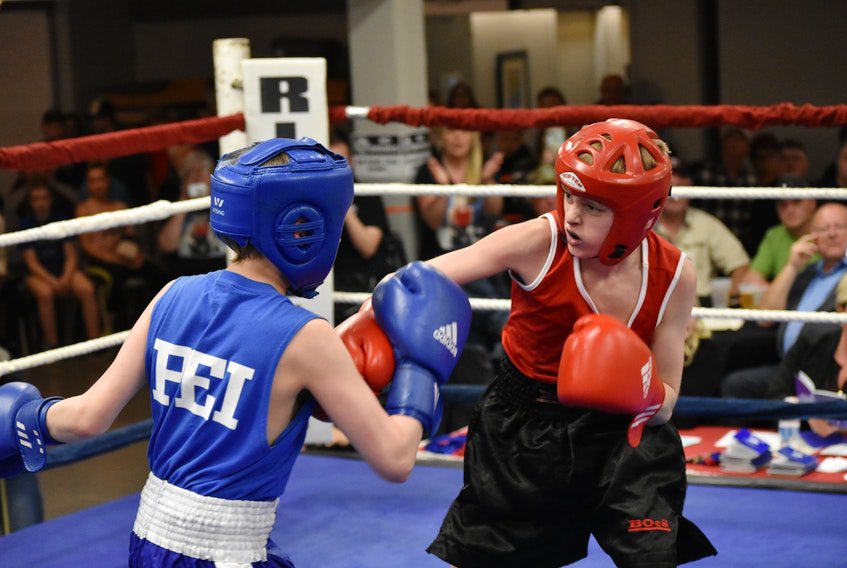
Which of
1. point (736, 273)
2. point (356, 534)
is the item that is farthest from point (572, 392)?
point (736, 273)

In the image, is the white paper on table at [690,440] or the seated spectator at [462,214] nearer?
the white paper on table at [690,440]

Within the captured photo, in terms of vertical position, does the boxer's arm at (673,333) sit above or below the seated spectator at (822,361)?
above

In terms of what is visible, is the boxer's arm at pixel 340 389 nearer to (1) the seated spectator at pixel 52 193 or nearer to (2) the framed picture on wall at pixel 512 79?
(1) the seated spectator at pixel 52 193

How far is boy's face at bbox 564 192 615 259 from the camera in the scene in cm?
185

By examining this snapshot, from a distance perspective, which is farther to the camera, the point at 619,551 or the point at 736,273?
the point at 736,273

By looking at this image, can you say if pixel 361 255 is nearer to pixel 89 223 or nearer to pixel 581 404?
pixel 89 223

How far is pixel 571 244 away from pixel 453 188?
1087 mm

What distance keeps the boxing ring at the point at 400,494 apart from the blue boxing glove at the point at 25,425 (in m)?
0.76

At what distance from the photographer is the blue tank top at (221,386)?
1.50 meters

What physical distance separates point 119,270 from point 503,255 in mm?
4682

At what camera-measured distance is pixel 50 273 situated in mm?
6086

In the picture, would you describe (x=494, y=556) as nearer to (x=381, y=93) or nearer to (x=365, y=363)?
(x=365, y=363)

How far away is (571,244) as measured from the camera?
1.89 m

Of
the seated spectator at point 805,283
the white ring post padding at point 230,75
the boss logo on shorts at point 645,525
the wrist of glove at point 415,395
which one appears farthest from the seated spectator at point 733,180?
the wrist of glove at point 415,395
